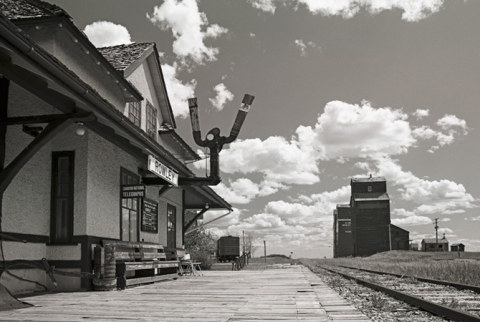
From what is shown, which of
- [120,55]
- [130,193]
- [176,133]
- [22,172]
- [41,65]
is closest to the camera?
[41,65]

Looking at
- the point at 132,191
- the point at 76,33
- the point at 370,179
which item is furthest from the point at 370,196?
the point at 76,33

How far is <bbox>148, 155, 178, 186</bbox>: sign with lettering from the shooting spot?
10576 millimetres

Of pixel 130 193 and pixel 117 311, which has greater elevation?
pixel 130 193

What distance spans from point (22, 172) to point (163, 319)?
490 centimetres

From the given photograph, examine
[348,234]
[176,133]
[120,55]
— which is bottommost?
→ [348,234]

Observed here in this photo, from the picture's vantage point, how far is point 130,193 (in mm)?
11484

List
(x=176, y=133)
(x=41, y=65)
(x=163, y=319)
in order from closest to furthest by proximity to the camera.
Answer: (x=163, y=319)
(x=41, y=65)
(x=176, y=133)

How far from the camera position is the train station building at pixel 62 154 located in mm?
6711

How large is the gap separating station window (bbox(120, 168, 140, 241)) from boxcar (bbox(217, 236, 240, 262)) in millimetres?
28229

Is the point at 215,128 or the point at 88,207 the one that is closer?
the point at 88,207

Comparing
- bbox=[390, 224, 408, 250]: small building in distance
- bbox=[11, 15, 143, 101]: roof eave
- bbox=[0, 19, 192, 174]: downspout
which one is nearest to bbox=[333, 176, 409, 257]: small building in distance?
bbox=[390, 224, 408, 250]: small building in distance

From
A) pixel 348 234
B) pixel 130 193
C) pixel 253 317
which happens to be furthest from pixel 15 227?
pixel 348 234

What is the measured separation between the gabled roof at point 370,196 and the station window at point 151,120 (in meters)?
60.4

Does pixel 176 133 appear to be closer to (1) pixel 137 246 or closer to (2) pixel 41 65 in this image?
(1) pixel 137 246
